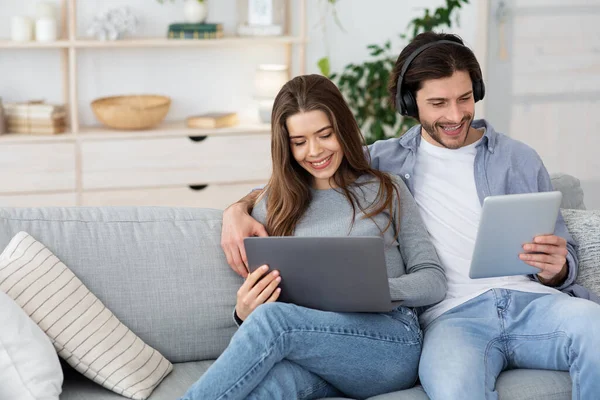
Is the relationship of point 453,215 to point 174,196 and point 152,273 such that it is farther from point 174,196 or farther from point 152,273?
point 174,196

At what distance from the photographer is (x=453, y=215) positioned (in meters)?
2.29

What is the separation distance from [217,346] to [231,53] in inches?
102

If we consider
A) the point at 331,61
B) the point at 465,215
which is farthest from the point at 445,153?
the point at 331,61

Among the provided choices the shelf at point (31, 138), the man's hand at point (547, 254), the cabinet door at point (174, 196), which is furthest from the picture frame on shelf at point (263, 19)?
the man's hand at point (547, 254)

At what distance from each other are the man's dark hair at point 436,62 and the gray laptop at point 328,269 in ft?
2.08

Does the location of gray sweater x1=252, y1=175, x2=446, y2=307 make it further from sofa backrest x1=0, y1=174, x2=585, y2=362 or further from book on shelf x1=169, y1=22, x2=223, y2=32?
book on shelf x1=169, y1=22, x2=223, y2=32

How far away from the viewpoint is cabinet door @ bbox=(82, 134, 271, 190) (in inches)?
161

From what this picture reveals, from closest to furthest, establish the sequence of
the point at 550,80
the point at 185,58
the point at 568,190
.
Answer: the point at 568,190 → the point at 185,58 → the point at 550,80

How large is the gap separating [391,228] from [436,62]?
0.45 meters

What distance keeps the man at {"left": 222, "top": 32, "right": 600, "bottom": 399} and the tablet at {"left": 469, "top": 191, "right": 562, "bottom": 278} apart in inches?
1.2

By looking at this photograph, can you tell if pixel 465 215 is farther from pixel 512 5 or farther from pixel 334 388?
pixel 512 5

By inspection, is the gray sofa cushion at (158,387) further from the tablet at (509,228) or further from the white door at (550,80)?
the white door at (550,80)

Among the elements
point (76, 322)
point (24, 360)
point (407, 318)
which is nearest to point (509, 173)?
point (407, 318)

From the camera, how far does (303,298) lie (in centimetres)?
201
